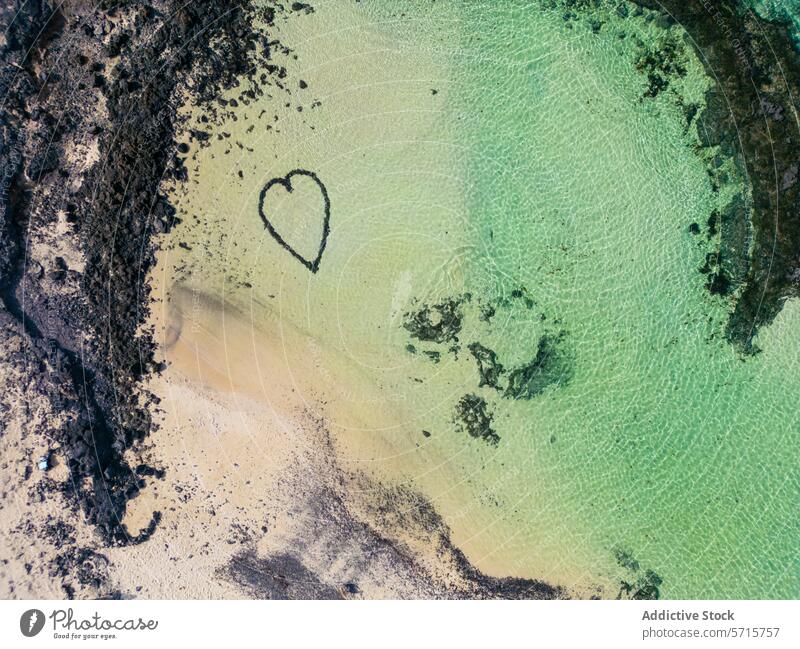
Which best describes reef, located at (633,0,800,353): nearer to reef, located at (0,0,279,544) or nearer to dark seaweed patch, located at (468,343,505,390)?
dark seaweed patch, located at (468,343,505,390)

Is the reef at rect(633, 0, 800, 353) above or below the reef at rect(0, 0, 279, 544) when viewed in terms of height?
above

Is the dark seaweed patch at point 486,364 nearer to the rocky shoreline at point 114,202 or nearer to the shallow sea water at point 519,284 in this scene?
the shallow sea water at point 519,284

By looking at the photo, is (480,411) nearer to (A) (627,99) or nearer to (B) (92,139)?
(A) (627,99)

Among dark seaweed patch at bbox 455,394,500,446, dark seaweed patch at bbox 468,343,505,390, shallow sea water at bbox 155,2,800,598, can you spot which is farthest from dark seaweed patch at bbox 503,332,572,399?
dark seaweed patch at bbox 455,394,500,446

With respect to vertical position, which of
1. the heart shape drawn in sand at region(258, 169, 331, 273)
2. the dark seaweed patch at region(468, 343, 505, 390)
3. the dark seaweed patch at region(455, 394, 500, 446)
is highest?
the heart shape drawn in sand at region(258, 169, 331, 273)

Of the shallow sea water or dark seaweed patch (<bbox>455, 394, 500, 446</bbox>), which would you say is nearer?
the shallow sea water

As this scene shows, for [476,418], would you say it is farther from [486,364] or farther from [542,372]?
[542,372]

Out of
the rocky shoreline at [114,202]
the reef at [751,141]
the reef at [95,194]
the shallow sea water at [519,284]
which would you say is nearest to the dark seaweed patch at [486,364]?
the shallow sea water at [519,284]
